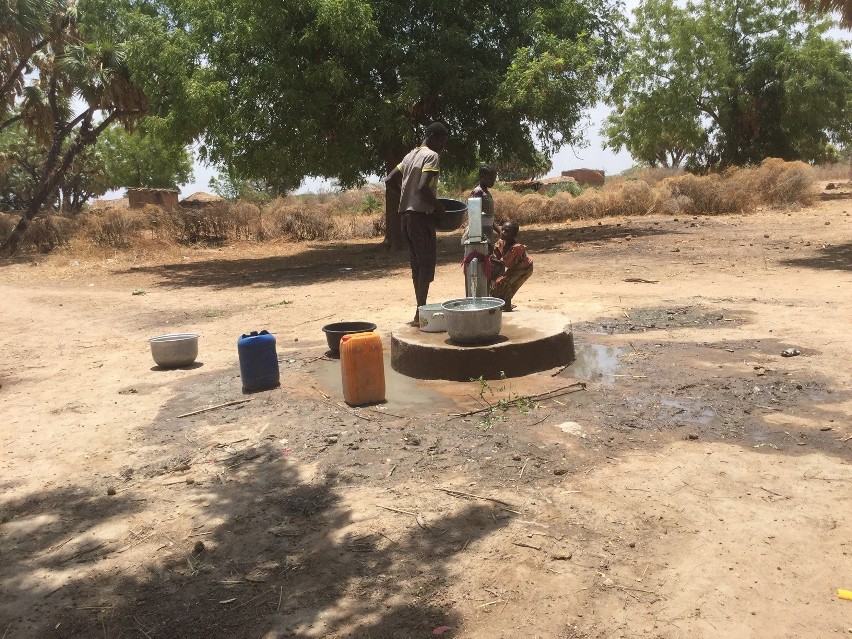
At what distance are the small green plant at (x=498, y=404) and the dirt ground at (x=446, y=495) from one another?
0.03m

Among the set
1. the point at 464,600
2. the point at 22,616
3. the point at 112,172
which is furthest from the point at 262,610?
the point at 112,172

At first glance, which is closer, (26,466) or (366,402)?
(26,466)

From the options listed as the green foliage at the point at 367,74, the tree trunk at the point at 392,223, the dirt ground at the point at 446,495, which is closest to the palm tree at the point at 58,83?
the green foliage at the point at 367,74

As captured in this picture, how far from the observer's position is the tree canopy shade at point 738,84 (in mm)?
25531

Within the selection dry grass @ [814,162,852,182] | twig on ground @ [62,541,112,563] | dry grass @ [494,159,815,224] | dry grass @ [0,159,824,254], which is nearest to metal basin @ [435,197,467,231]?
twig on ground @ [62,541,112,563]

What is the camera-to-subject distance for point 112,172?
42281mm

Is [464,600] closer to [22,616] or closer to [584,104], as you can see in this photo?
[22,616]

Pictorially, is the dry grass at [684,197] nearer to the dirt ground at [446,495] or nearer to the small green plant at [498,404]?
the dirt ground at [446,495]

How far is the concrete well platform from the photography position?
16.8 ft

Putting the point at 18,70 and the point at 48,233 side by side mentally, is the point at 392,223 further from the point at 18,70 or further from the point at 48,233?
the point at 18,70

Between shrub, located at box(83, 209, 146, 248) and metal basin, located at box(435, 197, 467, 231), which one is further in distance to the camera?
shrub, located at box(83, 209, 146, 248)

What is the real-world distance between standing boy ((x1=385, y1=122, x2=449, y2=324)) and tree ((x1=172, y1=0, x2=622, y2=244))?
27.2ft

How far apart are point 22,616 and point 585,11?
16.8 m

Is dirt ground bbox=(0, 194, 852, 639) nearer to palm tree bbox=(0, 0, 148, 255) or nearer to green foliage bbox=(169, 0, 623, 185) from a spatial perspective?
green foliage bbox=(169, 0, 623, 185)
